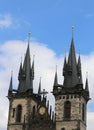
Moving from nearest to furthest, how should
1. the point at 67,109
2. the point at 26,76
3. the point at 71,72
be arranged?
the point at 67,109, the point at 71,72, the point at 26,76

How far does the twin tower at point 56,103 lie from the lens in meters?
66.3

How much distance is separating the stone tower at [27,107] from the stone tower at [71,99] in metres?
1.91

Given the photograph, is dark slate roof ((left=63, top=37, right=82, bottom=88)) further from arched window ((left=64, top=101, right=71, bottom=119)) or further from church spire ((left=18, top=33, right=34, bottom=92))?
church spire ((left=18, top=33, right=34, bottom=92))

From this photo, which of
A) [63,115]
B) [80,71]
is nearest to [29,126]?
[63,115]

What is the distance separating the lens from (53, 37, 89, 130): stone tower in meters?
65.7

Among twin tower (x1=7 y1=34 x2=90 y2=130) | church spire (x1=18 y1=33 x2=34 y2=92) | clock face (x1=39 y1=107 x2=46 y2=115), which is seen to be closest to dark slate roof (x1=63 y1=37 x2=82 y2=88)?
twin tower (x1=7 y1=34 x2=90 y2=130)

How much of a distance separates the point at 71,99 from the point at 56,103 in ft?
7.71

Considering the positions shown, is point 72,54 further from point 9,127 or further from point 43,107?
point 9,127

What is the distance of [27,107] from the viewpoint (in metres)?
70.1

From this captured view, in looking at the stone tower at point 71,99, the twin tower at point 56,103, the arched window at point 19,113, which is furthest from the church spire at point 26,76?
the stone tower at point 71,99

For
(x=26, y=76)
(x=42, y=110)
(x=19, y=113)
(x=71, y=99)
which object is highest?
(x=26, y=76)

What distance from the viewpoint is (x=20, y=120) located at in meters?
69.8

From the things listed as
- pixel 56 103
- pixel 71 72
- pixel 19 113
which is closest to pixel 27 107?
pixel 19 113

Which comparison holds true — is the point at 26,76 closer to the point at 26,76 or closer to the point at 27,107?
the point at 26,76
